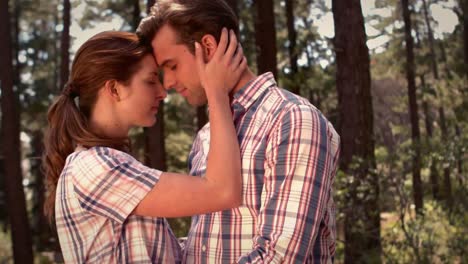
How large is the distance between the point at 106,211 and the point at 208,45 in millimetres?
785

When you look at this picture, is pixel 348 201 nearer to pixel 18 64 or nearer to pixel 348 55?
pixel 348 55

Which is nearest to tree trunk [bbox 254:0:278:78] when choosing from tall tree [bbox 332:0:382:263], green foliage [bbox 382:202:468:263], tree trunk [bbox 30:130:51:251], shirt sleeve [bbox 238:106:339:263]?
tall tree [bbox 332:0:382:263]

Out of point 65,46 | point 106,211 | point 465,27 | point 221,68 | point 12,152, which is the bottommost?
point 12,152

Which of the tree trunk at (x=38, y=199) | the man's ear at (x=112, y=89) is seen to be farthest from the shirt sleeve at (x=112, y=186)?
the tree trunk at (x=38, y=199)

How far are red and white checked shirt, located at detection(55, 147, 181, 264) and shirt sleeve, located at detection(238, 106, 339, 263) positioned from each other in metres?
0.46

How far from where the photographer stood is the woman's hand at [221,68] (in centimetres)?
258

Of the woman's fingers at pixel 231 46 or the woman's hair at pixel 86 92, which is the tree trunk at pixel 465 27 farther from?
the woman's hair at pixel 86 92

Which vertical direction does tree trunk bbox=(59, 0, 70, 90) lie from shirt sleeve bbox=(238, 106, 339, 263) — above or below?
above

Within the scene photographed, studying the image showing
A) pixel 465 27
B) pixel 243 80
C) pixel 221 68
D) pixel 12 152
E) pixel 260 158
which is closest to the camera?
pixel 260 158

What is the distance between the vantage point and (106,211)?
8.07 feet

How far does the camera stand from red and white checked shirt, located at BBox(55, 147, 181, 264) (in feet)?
8.02

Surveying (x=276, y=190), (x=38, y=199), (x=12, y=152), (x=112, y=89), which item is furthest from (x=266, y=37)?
Result: (x=38, y=199)

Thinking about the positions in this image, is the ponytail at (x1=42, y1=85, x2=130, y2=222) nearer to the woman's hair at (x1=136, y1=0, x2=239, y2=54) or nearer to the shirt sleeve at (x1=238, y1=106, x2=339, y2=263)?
the woman's hair at (x1=136, y1=0, x2=239, y2=54)

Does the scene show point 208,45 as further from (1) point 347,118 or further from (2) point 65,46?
(2) point 65,46
